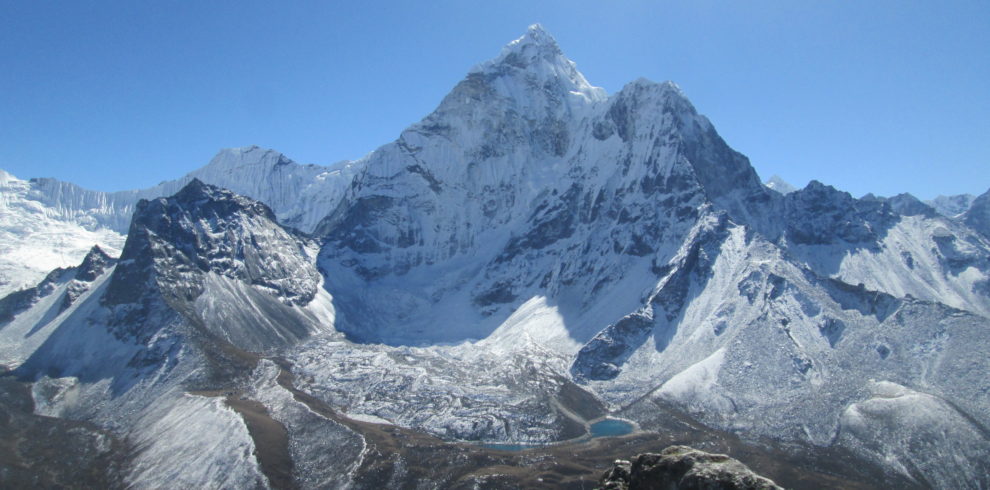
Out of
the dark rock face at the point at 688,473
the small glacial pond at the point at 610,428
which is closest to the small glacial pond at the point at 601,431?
the small glacial pond at the point at 610,428

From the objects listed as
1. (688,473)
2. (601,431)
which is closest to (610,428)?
(601,431)

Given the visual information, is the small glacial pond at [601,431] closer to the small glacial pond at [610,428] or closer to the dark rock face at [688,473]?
the small glacial pond at [610,428]

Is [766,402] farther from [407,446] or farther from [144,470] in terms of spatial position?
[144,470]

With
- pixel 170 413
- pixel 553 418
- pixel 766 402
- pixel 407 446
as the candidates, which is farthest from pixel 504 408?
pixel 170 413

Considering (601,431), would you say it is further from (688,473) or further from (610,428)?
(688,473)

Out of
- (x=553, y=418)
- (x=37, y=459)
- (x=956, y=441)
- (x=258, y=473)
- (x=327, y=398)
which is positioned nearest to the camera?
(x=258, y=473)

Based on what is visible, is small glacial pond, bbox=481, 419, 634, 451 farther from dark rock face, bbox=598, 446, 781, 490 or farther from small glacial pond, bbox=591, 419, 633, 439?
dark rock face, bbox=598, 446, 781, 490
